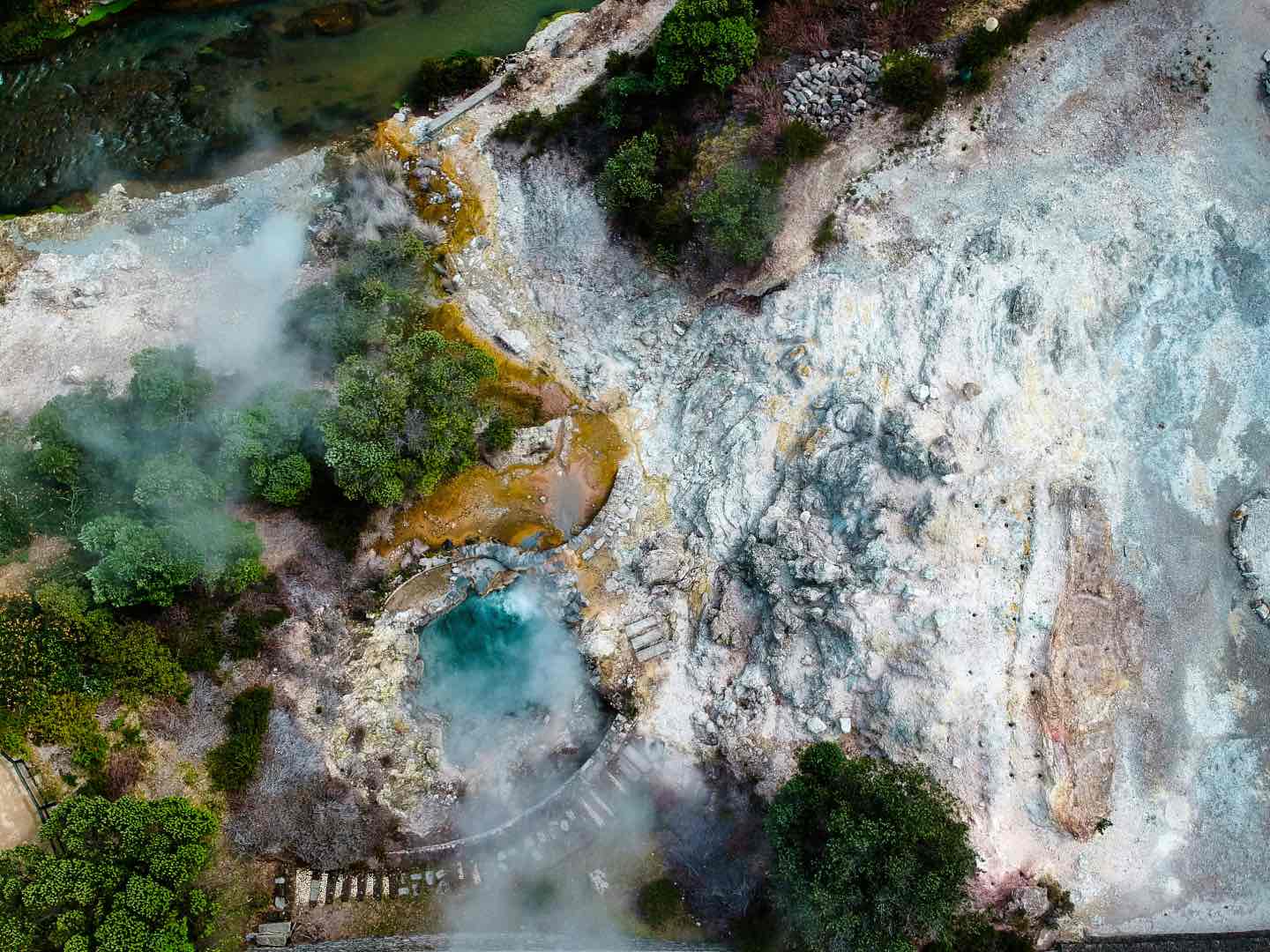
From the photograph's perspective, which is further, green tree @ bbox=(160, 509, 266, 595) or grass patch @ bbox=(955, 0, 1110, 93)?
grass patch @ bbox=(955, 0, 1110, 93)

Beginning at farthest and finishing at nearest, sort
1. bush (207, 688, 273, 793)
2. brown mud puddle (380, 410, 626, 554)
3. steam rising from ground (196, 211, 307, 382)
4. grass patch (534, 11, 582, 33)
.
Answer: grass patch (534, 11, 582, 33)
steam rising from ground (196, 211, 307, 382)
brown mud puddle (380, 410, 626, 554)
bush (207, 688, 273, 793)

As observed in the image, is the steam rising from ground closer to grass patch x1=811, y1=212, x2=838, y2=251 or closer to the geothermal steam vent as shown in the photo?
the geothermal steam vent

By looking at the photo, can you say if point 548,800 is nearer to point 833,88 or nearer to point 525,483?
point 525,483

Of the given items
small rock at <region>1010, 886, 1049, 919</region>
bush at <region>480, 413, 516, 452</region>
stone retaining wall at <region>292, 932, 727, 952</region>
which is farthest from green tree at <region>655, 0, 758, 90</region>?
stone retaining wall at <region>292, 932, 727, 952</region>

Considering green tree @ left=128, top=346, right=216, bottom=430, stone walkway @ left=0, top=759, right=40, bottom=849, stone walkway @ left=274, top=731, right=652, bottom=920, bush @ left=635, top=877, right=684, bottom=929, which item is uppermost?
green tree @ left=128, top=346, right=216, bottom=430

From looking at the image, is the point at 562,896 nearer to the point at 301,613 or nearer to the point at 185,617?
the point at 301,613

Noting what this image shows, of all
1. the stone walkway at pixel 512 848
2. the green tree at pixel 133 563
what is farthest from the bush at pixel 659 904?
the green tree at pixel 133 563
